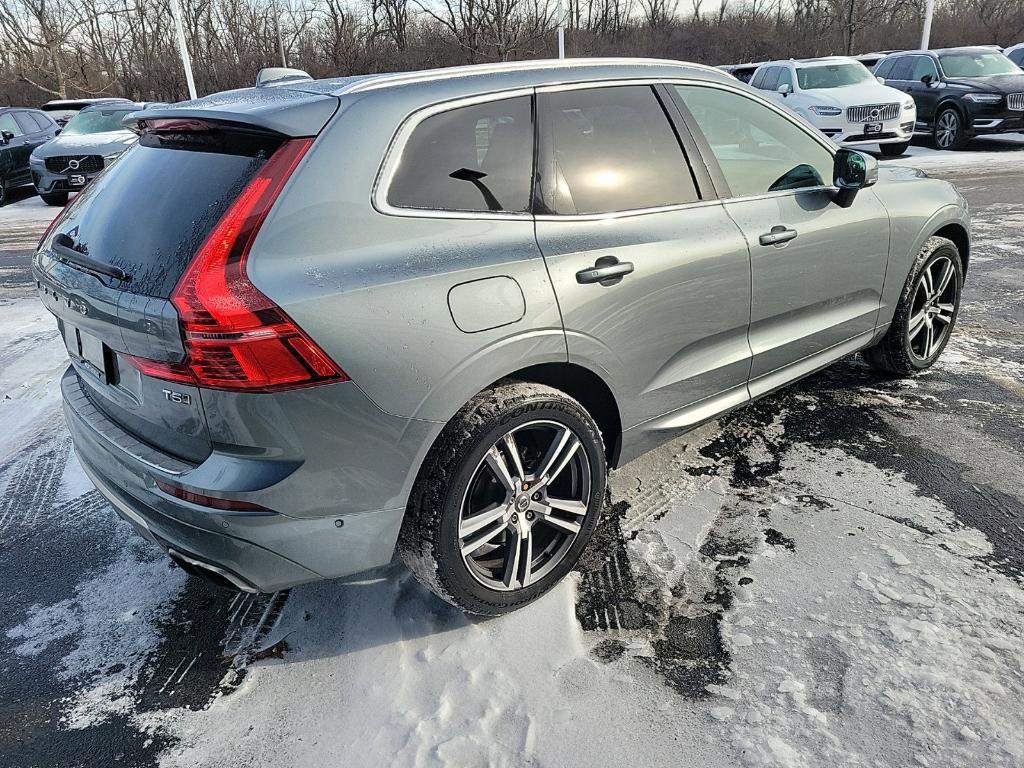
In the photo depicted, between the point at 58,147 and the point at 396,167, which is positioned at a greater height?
the point at 396,167

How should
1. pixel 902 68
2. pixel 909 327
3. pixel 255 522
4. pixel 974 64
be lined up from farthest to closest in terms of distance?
pixel 902 68, pixel 974 64, pixel 909 327, pixel 255 522

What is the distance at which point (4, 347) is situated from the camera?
222 inches

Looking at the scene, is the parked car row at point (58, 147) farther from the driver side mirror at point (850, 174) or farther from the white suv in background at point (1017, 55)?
the white suv in background at point (1017, 55)

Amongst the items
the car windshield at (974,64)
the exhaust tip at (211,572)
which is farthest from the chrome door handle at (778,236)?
the car windshield at (974,64)

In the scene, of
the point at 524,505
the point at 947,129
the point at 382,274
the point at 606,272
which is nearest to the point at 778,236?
the point at 606,272

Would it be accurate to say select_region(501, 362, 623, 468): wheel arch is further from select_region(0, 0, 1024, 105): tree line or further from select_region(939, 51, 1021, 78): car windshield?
select_region(0, 0, 1024, 105): tree line

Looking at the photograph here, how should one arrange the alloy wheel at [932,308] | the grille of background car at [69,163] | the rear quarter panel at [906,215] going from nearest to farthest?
the rear quarter panel at [906,215]
the alloy wheel at [932,308]
the grille of background car at [69,163]

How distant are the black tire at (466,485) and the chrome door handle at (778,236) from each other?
1185 millimetres

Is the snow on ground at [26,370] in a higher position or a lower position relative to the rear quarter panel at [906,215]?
lower

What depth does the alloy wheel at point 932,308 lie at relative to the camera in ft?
13.9

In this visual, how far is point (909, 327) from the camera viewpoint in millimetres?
4195

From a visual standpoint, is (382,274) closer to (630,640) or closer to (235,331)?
(235,331)

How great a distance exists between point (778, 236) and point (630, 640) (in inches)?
70.7

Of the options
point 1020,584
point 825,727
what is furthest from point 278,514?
point 1020,584
